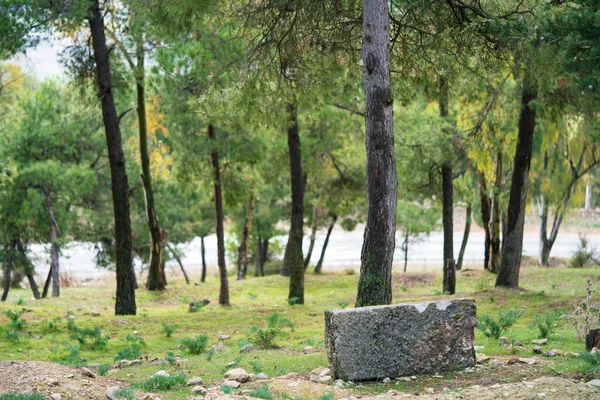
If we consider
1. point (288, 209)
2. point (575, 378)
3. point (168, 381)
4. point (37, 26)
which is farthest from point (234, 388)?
point (288, 209)

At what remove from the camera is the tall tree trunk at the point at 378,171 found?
31.3 ft

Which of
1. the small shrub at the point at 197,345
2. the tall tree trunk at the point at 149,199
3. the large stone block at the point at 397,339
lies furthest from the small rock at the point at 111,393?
the tall tree trunk at the point at 149,199

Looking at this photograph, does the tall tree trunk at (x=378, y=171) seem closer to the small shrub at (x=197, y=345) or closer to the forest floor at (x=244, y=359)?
the forest floor at (x=244, y=359)

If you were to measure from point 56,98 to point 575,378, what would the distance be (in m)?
23.3

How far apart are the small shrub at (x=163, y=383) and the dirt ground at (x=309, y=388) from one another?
292mm

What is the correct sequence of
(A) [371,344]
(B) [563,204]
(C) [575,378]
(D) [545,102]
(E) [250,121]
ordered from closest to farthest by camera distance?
(C) [575,378] → (A) [371,344] → (E) [250,121] → (D) [545,102] → (B) [563,204]

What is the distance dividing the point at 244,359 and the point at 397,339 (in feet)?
9.34

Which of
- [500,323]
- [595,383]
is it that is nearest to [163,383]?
[595,383]

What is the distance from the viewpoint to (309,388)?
7.62m

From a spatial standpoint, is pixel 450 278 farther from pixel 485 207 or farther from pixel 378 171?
pixel 378 171

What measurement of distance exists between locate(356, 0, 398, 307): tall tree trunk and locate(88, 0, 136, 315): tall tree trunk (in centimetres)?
841

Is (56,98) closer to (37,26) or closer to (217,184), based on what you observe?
(217,184)

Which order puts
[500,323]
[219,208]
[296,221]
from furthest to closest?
[219,208], [296,221], [500,323]

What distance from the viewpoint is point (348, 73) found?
1326cm
